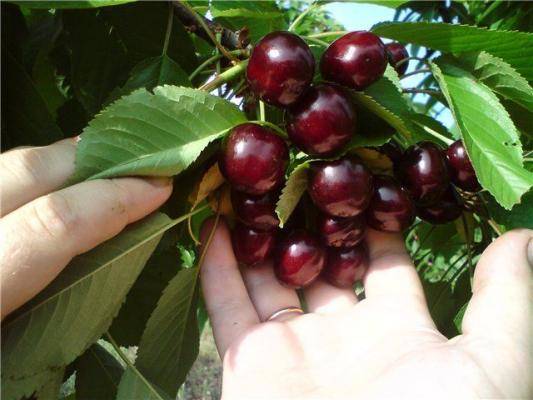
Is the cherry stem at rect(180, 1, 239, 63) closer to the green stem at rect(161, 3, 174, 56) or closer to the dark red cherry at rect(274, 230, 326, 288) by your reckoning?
the green stem at rect(161, 3, 174, 56)

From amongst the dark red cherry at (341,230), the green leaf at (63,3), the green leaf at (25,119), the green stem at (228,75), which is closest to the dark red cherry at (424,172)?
the dark red cherry at (341,230)

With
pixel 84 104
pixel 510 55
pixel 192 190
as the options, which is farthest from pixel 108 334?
pixel 510 55

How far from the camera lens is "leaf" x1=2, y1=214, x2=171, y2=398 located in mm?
871

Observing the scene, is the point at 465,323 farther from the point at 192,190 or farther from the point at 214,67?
the point at 214,67

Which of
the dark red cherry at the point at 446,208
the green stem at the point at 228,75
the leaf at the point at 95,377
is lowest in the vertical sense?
the leaf at the point at 95,377

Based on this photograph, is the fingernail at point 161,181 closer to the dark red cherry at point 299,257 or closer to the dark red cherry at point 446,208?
the dark red cherry at point 299,257

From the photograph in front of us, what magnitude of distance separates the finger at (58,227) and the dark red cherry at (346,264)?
0.37 meters

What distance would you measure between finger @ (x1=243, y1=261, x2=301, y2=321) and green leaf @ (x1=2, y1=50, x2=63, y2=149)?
1.53ft

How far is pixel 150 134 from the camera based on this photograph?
3.09ft

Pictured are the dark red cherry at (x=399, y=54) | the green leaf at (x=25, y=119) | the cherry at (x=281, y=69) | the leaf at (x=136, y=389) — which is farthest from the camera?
the dark red cherry at (x=399, y=54)

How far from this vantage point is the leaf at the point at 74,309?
0.87 m

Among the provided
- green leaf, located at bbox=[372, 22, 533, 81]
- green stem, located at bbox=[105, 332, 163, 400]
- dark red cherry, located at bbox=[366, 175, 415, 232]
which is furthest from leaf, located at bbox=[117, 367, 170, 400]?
green leaf, located at bbox=[372, 22, 533, 81]

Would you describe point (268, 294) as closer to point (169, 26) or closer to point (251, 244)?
point (251, 244)

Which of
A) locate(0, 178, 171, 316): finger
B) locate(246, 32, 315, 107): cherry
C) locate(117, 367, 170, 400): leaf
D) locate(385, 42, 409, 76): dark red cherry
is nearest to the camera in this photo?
locate(0, 178, 171, 316): finger
